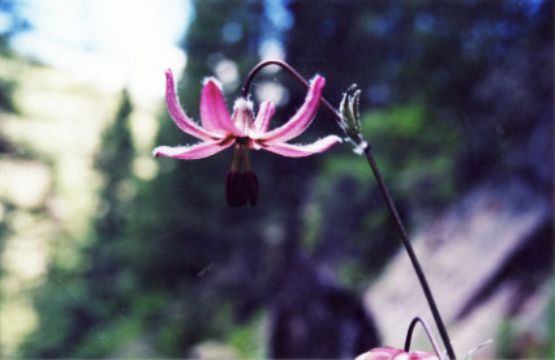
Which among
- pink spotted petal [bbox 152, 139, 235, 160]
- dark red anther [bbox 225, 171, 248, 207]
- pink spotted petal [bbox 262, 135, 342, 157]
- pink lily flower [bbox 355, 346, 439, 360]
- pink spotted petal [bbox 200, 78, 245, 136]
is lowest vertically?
pink lily flower [bbox 355, 346, 439, 360]

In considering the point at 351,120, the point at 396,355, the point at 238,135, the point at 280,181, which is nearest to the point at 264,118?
the point at 238,135

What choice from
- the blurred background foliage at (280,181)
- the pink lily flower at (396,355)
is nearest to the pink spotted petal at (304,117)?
the pink lily flower at (396,355)

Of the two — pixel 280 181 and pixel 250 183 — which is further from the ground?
pixel 280 181

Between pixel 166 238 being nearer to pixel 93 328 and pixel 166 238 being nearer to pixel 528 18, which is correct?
pixel 93 328

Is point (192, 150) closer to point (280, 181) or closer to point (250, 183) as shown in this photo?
point (250, 183)

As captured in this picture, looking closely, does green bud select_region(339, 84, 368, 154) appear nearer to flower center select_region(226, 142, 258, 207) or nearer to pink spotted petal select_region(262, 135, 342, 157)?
pink spotted petal select_region(262, 135, 342, 157)

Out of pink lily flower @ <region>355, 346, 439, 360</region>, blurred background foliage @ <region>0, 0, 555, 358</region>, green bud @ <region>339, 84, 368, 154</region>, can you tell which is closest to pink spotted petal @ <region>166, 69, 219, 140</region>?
green bud @ <region>339, 84, 368, 154</region>
